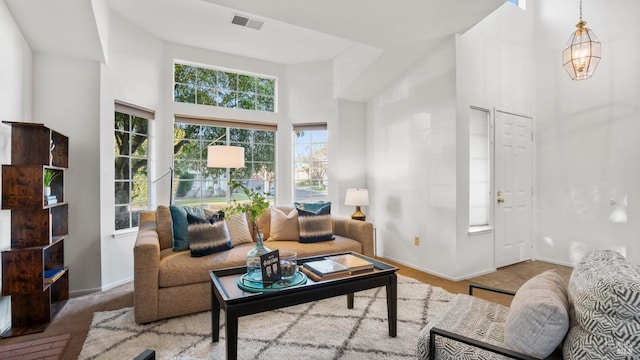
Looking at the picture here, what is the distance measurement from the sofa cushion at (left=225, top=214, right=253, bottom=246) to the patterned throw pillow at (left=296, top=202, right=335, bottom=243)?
57 centimetres

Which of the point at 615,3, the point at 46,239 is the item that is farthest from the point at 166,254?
the point at 615,3

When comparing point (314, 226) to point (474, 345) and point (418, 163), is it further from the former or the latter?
point (474, 345)

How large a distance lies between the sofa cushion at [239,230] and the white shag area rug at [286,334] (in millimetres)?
803

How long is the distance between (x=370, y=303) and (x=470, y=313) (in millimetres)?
1239

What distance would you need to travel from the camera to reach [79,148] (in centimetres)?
319

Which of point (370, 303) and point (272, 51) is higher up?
point (272, 51)

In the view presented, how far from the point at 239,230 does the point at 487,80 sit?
136 inches

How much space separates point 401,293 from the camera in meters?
3.11

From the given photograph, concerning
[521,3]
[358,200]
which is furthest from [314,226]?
[521,3]

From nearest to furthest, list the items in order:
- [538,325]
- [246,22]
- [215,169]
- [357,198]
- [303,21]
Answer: [538,325] → [303,21] → [246,22] → [357,198] → [215,169]

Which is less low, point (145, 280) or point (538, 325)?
point (538, 325)

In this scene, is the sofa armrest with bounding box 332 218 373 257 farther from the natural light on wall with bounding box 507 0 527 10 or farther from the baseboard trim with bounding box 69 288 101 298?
the natural light on wall with bounding box 507 0 527 10

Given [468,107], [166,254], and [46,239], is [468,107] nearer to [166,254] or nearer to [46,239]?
[166,254]

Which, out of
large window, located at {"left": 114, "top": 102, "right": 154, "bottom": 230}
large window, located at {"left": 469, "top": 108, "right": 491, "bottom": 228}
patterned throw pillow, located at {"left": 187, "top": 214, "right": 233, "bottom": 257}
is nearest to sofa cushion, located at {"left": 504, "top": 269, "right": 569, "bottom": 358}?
patterned throw pillow, located at {"left": 187, "top": 214, "right": 233, "bottom": 257}
